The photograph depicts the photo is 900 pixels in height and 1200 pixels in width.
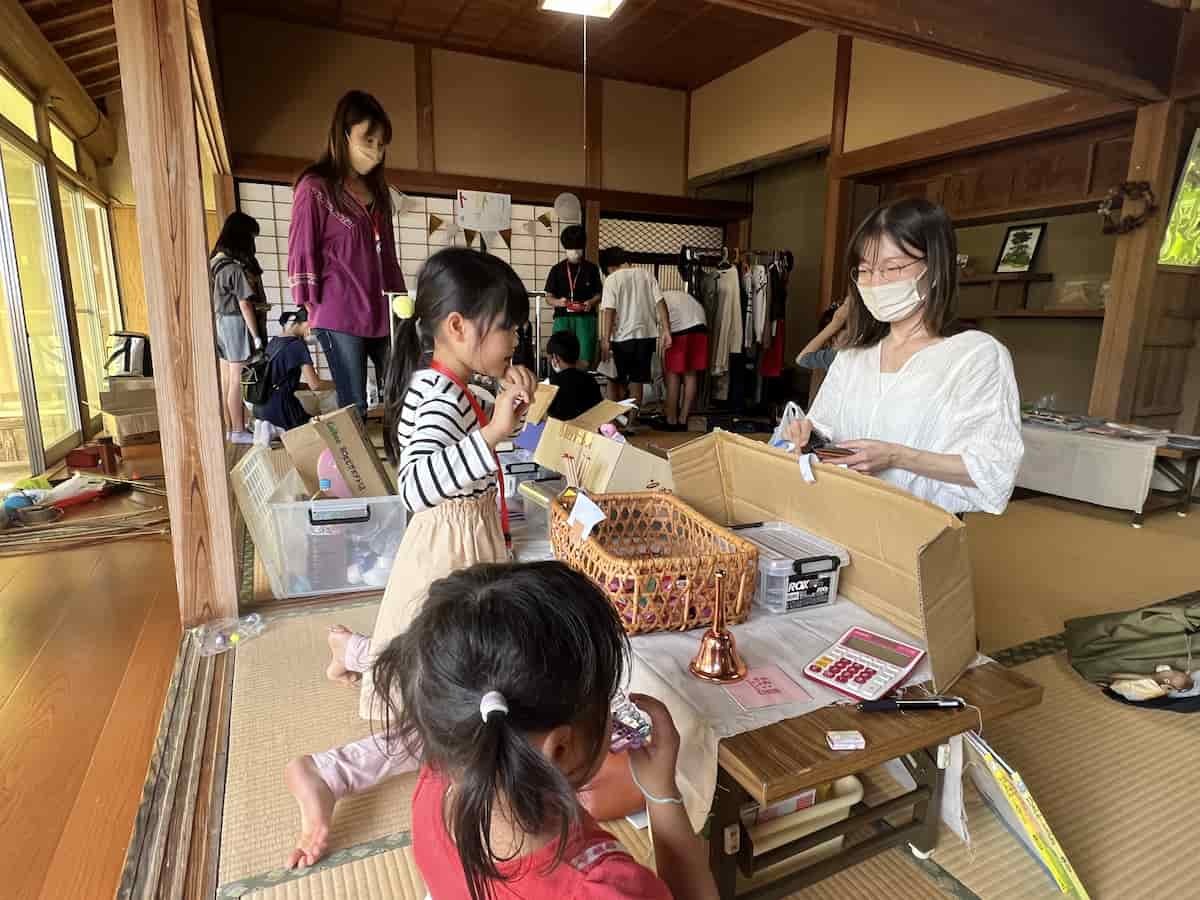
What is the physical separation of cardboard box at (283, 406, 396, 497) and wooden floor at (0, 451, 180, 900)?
0.54 m

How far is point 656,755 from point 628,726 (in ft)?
0.29

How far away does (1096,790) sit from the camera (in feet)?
4.17

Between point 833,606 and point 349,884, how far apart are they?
0.84m

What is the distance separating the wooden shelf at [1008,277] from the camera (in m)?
4.41

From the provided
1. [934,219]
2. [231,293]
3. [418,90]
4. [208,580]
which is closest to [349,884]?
[208,580]

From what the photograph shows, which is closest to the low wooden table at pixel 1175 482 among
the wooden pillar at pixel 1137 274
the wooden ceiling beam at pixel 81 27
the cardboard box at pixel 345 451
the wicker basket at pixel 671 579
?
the wooden pillar at pixel 1137 274

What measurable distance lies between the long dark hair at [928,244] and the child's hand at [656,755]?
38.2 inches

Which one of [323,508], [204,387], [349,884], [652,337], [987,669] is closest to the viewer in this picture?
[987,669]

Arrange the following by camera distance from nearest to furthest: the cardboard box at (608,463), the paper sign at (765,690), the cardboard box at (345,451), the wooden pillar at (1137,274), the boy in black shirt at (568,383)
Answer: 1. the paper sign at (765,690)
2. the cardboard box at (608,463)
3. the cardboard box at (345,451)
4. the wooden pillar at (1137,274)
5. the boy in black shirt at (568,383)

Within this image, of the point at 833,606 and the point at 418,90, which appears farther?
the point at 418,90

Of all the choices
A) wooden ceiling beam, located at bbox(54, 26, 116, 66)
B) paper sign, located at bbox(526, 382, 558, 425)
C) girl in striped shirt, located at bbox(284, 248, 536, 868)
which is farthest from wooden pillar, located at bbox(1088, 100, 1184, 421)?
wooden ceiling beam, located at bbox(54, 26, 116, 66)

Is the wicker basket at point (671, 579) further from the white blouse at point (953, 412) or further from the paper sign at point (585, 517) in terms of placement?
the white blouse at point (953, 412)

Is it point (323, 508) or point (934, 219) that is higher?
point (934, 219)

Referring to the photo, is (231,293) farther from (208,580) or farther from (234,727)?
(234,727)
